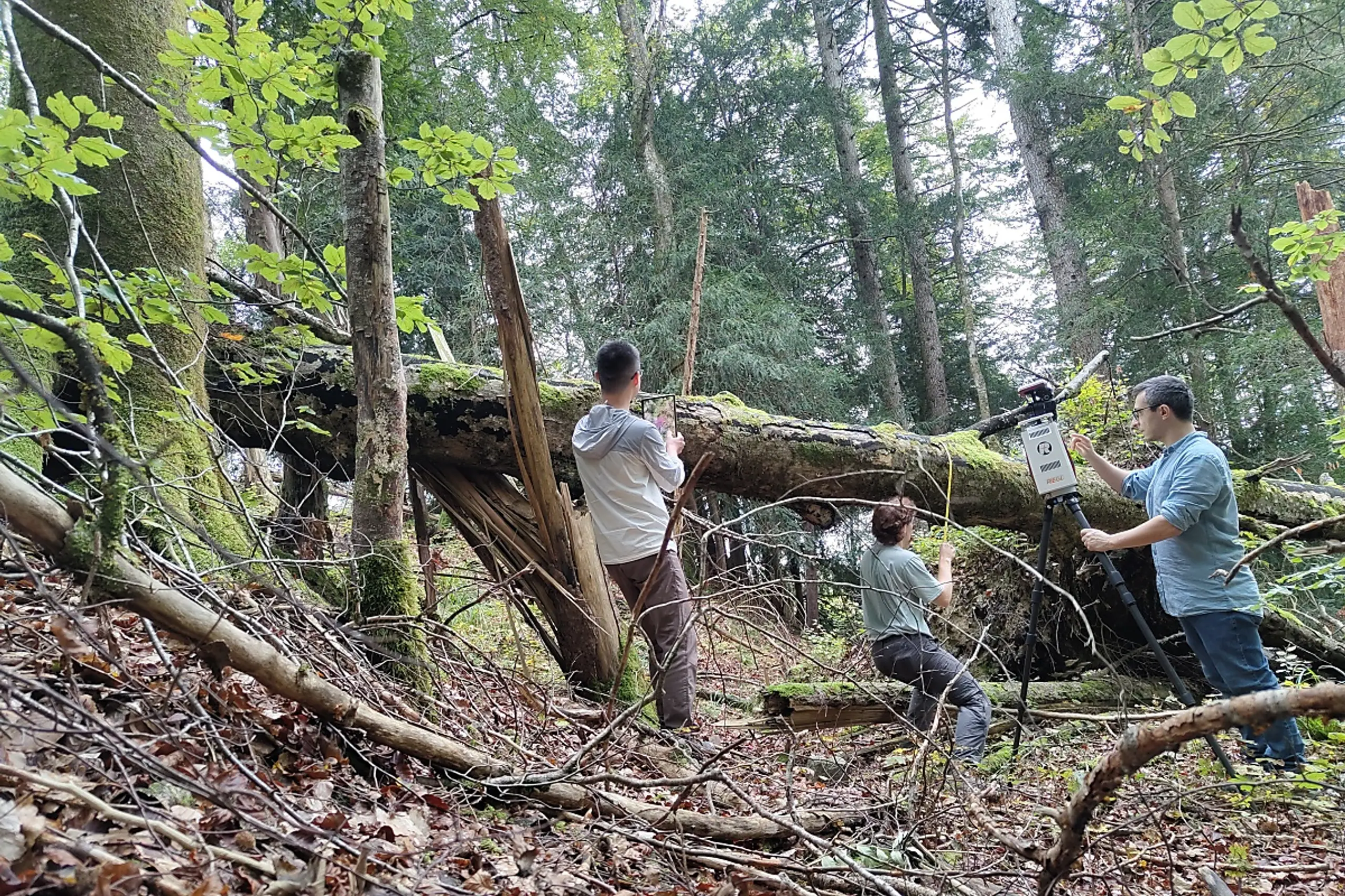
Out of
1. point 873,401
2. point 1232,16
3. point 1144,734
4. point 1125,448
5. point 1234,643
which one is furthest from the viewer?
point 873,401

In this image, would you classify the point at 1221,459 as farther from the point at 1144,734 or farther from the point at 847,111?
the point at 847,111

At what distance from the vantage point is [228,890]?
145cm

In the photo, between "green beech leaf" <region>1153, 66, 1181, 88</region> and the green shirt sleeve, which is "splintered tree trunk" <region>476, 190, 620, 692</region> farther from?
"green beech leaf" <region>1153, 66, 1181, 88</region>

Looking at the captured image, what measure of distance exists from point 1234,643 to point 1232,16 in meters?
3.27

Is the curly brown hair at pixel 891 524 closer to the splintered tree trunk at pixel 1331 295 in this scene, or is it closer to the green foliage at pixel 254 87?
the green foliage at pixel 254 87

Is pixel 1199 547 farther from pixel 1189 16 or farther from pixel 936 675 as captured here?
pixel 1189 16

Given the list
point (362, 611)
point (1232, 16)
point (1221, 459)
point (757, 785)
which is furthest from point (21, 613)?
point (1221, 459)

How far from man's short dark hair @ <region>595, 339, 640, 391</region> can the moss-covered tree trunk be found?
190 cm

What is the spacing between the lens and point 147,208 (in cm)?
367

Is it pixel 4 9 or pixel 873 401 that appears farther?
pixel 873 401

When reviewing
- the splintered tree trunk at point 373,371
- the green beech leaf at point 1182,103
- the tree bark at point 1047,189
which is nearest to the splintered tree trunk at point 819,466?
the splintered tree trunk at point 373,371

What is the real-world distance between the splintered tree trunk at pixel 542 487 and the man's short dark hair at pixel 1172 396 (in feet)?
11.2

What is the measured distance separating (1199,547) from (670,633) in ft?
9.76

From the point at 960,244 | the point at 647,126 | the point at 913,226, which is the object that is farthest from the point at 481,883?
the point at 960,244
